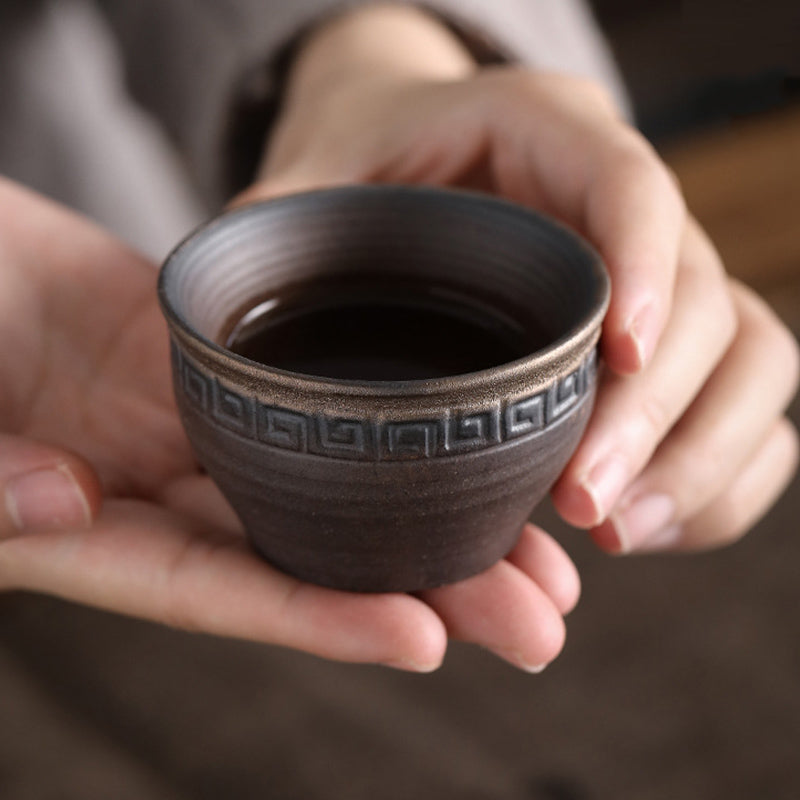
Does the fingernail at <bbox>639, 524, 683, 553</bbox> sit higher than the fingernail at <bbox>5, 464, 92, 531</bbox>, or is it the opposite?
the fingernail at <bbox>5, 464, 92, 531</bbox>

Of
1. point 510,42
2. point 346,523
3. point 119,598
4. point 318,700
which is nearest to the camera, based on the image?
point 346,523

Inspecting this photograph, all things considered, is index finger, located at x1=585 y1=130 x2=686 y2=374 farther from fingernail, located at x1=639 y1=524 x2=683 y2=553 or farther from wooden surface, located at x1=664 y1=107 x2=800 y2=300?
wooden surface, located at x1=664 y1=107 x2=800 y2=300

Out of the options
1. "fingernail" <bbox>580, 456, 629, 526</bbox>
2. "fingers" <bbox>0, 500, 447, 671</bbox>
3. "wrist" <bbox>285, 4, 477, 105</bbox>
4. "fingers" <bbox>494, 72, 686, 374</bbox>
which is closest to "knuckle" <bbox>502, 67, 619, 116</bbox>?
"fingers" <bbox>494, 72, 686, 374</bbox>

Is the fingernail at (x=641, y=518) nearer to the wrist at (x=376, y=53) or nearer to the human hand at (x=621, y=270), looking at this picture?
the human hand at (x=621, y=270)

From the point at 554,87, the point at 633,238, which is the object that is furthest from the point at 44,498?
the point at 554,87

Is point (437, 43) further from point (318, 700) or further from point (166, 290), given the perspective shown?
point (318, 700)

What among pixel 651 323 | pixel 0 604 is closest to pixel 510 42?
pixel 651 323

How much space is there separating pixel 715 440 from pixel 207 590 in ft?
1.62

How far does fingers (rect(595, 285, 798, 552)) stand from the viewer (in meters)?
0.95

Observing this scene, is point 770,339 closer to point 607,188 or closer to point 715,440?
point 715,440

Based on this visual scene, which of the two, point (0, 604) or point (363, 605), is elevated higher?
point (363, 605)

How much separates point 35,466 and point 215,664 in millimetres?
858

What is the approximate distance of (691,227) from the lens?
1.04 m

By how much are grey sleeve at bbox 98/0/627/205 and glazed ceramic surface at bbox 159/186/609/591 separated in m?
0.59
